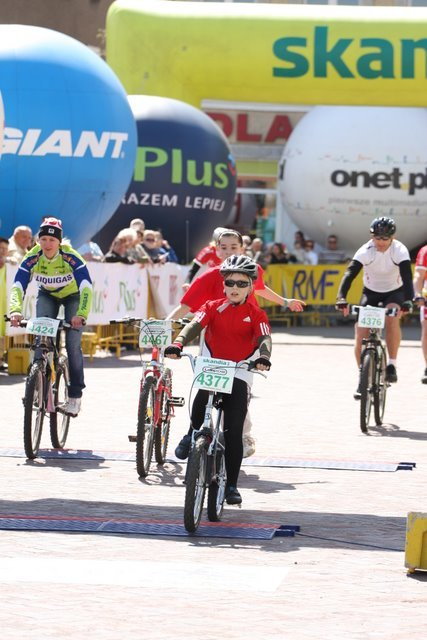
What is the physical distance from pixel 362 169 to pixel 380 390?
17.5 metres

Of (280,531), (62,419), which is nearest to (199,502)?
(280,531)

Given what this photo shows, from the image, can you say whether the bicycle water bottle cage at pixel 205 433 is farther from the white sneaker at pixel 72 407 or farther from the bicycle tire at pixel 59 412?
the white sneaker at pixel 72 407

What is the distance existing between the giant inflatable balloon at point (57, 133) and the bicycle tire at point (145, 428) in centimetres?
1060

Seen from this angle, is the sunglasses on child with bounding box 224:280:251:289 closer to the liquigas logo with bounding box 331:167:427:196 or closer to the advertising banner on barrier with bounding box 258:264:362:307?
the advertising banner on barrier with bounding box 258:264:362:307

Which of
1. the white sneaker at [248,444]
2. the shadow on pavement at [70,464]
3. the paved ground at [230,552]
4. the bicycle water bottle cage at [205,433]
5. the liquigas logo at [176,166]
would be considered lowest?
the paved ground at [230,552]

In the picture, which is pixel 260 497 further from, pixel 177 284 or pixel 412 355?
pixel 177 284

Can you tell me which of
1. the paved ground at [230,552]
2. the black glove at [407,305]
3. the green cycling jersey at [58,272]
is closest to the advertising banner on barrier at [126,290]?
the black glove at [407,305]

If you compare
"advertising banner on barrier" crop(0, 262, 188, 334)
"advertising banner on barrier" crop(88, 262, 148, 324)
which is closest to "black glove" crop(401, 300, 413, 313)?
"advertising banner on barrier" crop(0, 262, 188, 334)

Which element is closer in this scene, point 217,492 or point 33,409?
point 217,492

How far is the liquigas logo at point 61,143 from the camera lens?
2086 centimetres

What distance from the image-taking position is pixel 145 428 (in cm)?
1045

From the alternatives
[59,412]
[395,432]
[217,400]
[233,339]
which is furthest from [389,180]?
[217,400]

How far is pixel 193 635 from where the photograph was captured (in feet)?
20.0

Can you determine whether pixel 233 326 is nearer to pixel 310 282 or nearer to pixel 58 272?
pixel 58 272
